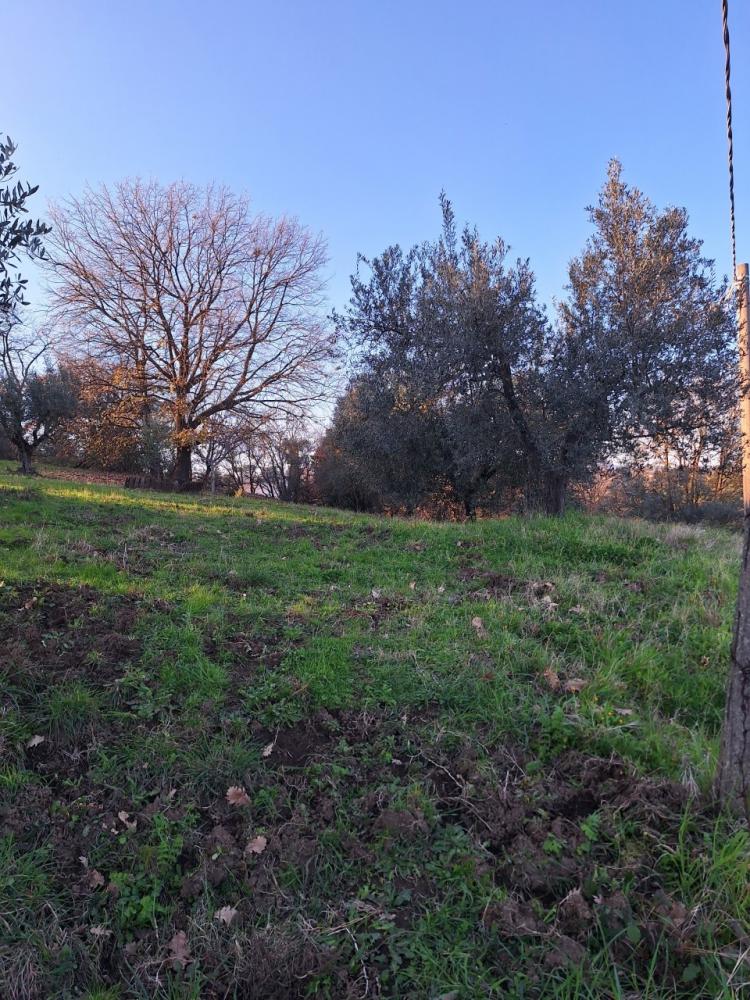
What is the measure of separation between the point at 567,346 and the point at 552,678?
865 cm

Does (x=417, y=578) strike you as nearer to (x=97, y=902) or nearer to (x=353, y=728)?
(x=353, y=728)

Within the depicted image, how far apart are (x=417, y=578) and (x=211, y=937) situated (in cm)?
395

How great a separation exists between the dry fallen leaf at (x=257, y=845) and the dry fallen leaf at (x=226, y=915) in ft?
0.78

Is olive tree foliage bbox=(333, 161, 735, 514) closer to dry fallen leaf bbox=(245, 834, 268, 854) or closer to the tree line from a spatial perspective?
the tree line

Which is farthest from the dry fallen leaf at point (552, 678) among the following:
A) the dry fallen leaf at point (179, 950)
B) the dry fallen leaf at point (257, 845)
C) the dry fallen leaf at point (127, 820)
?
the dry fallen leaf at point (127, 820)

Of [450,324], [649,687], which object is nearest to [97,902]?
[649,687]

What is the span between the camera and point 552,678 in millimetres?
3312

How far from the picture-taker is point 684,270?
35.9 feet

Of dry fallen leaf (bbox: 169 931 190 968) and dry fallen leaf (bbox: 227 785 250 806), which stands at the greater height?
dry fallen leaf (bbox: 227 785 250 806)

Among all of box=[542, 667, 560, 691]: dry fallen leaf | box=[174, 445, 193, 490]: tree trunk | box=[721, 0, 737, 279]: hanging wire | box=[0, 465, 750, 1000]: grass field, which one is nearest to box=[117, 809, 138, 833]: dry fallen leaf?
box=[0, 465, 750, 1000]: grass field

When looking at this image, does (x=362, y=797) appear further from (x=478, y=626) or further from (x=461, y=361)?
(x=461, y=361)

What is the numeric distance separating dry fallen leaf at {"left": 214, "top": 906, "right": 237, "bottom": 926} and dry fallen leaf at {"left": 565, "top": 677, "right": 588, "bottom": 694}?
7.10 ft

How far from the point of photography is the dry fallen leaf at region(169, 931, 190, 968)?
1.90m

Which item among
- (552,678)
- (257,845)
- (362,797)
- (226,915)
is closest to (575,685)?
(552,678)
